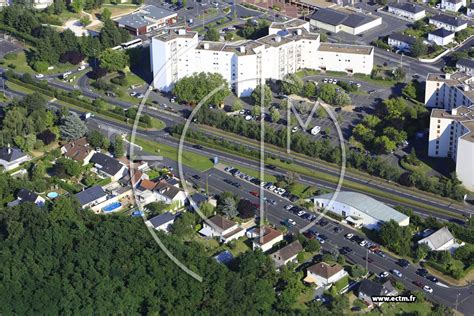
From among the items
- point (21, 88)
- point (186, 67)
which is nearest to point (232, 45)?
point (186, 67)

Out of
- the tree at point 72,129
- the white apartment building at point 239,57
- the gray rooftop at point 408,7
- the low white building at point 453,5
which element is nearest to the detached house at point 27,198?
the tree at point 72,129

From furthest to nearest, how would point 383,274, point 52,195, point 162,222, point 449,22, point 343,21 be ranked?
1. point 343,21
2. point 449,22
3. point 52,195
4. point 162,222
5. point 383,274

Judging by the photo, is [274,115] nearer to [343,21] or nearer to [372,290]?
[343,21]

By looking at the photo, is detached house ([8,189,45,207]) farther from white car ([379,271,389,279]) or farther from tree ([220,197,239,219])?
white car ([379,271,389,279])

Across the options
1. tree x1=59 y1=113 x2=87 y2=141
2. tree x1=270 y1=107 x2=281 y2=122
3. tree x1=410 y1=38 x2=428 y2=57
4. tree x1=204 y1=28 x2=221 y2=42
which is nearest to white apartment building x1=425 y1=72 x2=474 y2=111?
tree x1=410 y1=38 x2=428 y2=57

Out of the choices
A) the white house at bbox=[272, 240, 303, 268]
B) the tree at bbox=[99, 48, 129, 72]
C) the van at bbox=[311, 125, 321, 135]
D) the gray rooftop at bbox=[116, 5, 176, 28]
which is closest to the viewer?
the white house at bbox=[272, 240, 303, 268]

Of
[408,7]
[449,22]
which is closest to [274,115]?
[449,22]

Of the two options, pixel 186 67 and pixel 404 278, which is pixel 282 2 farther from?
pixel 404 278
